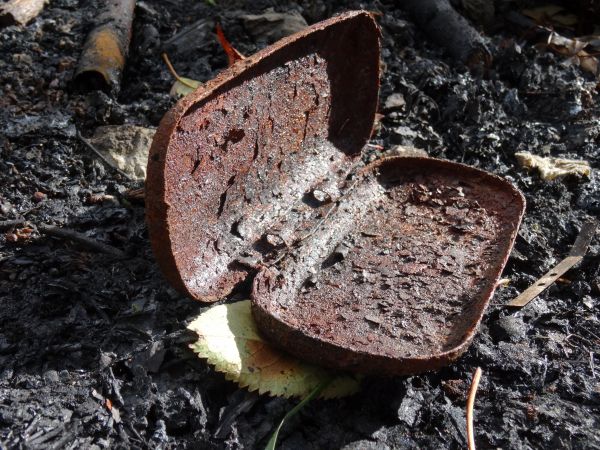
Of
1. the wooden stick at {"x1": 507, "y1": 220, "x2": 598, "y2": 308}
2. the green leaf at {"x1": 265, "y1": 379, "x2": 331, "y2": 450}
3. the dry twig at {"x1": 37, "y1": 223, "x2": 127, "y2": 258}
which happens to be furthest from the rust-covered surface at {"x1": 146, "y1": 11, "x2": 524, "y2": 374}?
the dry twig at {"x1": 37, "y1": 223, "x2": 127, "y2": 258}

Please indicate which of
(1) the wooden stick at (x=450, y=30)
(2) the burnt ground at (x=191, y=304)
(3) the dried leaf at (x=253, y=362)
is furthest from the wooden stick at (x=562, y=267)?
(1) the wooden stick at (x=450, y=30)

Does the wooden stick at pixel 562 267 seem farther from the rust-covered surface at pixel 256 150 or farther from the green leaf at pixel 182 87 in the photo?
the green leaf at pixel 182 87

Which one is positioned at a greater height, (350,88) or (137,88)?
(350,88)

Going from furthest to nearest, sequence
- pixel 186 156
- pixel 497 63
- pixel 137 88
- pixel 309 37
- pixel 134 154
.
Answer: pixel 497 63 < pixel 137 88 < pixel 134 154 < pixel 309 37 < pixel 186 156

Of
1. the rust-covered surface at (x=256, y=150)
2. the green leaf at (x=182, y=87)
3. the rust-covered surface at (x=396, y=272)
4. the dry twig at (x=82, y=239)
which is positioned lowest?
the dry twig at (x=82, y=239)

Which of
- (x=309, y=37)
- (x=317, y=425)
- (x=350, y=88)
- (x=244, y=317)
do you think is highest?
(x=309, y=37)

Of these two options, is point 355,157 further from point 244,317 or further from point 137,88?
point 137,88

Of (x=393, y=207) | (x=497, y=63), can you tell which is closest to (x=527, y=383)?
(x=393, y=207)
